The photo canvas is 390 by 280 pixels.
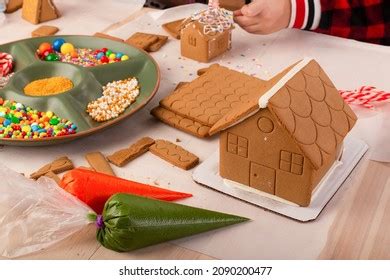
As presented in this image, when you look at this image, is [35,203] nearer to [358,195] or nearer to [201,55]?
[358,195]

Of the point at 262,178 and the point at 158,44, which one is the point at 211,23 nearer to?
the point at 158,44

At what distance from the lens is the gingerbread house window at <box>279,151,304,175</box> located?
79 centimetres

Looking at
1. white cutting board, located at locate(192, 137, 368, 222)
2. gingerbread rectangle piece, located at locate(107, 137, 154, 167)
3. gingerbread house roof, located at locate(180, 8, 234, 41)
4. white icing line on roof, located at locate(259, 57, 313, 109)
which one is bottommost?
gingerbread rectangle piece, located at locate(107, 137, 154, 167)

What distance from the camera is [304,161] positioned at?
791 millimetres

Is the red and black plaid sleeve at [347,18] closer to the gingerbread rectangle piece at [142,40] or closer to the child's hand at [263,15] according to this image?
the child's hand at [263,15]

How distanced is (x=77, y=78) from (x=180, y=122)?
0.23 metres

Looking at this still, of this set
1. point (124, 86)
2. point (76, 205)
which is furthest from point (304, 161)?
point (124, 86)

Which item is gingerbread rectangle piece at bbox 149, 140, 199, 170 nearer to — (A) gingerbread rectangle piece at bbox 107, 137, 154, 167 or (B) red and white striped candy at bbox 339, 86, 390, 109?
(A) gingerbread rectangle piece at bbox 107, 137, 154, 167

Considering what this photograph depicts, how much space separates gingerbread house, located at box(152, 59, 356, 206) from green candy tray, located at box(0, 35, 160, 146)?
0.82 feet

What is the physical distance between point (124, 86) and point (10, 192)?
37cm

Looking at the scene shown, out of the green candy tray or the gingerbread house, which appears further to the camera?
the green candy tray

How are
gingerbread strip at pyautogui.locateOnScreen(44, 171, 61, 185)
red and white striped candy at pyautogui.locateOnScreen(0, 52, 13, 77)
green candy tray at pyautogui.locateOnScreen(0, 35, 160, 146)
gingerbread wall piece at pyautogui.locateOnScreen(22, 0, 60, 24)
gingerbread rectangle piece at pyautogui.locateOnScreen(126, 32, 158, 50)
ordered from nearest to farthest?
1. gingerbread strip at pyautogui.locateOnScreen(44, 171, 61, 185)
2. green candy tray at pyautogui.locateOnScreen(0, 35, 160, 146)
3. red and white striped candy at pyautogui.locateOnScreen(0, 52, 13, 77)
4. gingerbread rectangle piece at pyautogui.locateOnScreen(126, 32, 158, 50)
5. gingerbread wall piece at pyautogui.locateOnScreen(22, 0, 60, 24)

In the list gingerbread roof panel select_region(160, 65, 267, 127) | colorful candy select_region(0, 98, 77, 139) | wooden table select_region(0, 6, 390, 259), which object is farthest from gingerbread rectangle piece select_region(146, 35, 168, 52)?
wooden table select_region(0, 6, 390, 259)

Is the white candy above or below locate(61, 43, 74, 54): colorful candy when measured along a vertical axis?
below
